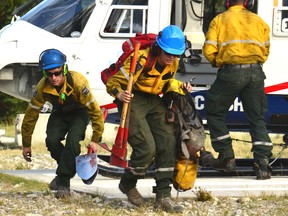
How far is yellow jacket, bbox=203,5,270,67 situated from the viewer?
1193cm

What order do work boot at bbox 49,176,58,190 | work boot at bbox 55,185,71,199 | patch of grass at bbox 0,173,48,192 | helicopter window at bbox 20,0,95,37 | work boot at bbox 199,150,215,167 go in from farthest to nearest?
helicopter window at bbox 20,0,95,37 → patch of grass at bbox 0,173,48,192 → work boot at bbox 199,150,215,167 → work boot at bbox 49,176,58,190 → work boot at bbox 55,185,71,199

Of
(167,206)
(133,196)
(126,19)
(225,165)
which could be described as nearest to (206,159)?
(225,165)

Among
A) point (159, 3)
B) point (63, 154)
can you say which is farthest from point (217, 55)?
point (63, 154)

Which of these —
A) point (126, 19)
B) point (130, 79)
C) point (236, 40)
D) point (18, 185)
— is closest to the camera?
point (130, 79)

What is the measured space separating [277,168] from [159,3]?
252 centimetres

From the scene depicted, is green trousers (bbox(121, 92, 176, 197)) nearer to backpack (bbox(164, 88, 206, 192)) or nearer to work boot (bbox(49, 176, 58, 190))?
backpack (bbox(164, 88, 206, 192))

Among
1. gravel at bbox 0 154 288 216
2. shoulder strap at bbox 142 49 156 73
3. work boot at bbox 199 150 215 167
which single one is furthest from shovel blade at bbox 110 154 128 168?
work boot at bbox 199 150 215 167

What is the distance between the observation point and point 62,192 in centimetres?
1045

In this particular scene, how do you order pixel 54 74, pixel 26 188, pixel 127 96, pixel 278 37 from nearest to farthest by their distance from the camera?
1. pixel 127 96
2. pixel 54 74
3. pixel 26 188
4. pixel 278 37

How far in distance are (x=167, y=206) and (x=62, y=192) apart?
1.26 metres

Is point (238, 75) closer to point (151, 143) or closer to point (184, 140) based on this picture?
point (184, 140)

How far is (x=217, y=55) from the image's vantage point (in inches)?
474

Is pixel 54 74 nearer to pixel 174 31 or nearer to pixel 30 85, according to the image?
pixel 174 31

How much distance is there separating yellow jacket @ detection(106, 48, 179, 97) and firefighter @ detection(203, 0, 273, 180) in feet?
6.67
